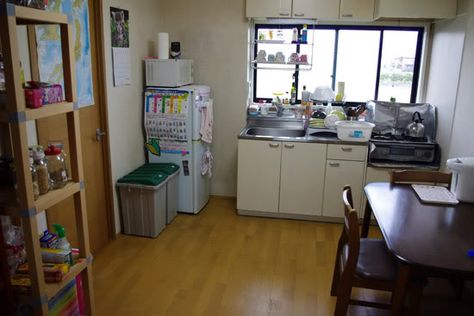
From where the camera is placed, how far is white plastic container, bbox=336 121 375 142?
11.9 feet

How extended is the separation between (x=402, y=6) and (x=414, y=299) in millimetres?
2779

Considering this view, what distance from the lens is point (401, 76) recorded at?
4273 millimetres

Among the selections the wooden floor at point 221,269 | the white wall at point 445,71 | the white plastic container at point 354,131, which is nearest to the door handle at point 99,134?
the wooden floor at point 221,269

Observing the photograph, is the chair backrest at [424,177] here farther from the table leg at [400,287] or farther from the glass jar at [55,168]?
the glass jar at [55,168]

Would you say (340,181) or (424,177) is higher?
(424,177)

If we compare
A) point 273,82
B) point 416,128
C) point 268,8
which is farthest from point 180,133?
point 416,128

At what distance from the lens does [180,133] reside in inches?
149

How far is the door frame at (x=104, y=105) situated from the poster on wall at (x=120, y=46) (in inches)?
6.3

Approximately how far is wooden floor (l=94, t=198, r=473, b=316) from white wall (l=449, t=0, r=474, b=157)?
1288 mm

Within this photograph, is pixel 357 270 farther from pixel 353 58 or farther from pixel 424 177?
pixel 353 58

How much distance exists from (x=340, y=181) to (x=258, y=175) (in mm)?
784

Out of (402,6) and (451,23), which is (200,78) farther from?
(451,23)

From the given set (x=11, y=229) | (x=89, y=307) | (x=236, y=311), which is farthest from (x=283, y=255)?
(x=11, y=229)

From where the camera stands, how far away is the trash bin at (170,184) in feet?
12.0
